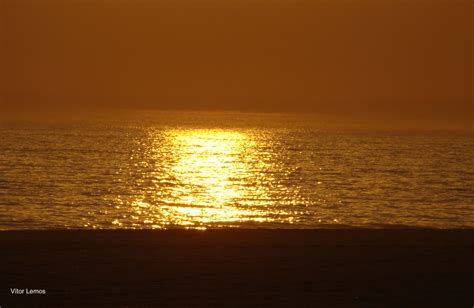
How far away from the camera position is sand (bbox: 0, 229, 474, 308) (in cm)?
1349

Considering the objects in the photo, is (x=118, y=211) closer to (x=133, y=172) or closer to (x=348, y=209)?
(x=348, y=209)

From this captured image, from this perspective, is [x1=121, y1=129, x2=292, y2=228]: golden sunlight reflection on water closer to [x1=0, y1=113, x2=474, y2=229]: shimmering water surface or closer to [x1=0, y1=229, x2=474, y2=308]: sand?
[x1=0, y1=113, x2=474, y2=229]: shimmering water surface

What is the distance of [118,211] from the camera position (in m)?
41.7

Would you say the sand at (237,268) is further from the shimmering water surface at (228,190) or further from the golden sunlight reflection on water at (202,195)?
the golden sunlight reflection on water at (202,195)

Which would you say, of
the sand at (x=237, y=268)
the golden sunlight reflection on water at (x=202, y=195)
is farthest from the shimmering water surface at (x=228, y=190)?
the sand at (x=237, y=268)

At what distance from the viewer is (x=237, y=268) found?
1579 centimetres

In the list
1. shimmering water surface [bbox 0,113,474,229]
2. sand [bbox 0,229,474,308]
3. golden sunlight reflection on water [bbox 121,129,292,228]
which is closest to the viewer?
sand [bbox 0,229,474,308]

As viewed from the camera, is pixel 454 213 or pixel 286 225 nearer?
pixel 286 225

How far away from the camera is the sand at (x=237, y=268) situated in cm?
1349

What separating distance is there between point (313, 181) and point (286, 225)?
30.0m

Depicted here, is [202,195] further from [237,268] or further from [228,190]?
[237,268]

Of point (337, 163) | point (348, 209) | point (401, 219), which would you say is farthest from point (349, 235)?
point (337, 163)

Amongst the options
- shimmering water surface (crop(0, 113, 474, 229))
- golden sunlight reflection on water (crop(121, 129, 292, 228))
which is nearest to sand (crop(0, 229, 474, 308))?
shimmering water surface (crop(0, 113, 474, 229))

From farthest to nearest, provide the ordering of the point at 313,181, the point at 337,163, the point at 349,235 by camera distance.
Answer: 1. the point at 337,163
2. the point at 313,181
3. the point at 349,235
